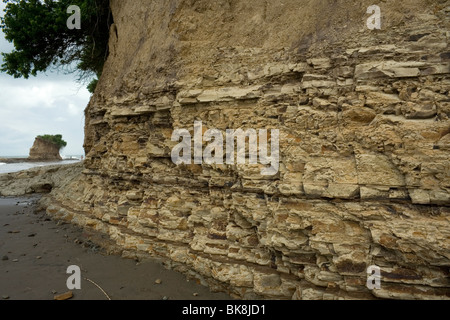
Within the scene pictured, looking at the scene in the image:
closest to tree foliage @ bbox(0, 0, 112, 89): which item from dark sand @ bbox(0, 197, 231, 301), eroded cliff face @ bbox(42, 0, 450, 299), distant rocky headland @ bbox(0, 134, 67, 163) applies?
eroded cliff face @ bbox(42, 0, 450, 299)

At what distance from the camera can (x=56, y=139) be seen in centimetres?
4453

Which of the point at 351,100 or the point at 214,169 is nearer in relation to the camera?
the point at 351,100

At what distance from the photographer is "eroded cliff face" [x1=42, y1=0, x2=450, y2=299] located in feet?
11.1

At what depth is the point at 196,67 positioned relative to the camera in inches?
206

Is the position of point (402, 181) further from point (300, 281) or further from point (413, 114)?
point (300, 281)

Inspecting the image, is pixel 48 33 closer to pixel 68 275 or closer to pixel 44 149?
pixel 68 275

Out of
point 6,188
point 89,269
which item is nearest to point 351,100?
point 89,269

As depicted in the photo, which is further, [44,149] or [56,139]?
[56,139]

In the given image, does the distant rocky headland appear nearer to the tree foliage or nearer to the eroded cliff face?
the tree foliage

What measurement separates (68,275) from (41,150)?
149ft

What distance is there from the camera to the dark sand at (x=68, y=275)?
455 cm

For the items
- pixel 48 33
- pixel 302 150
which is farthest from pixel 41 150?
pixel 302 150

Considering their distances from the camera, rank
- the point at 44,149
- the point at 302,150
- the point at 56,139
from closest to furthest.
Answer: the point at 302,150 < the point at 44,149 < the point at 56,139

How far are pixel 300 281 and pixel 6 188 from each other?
46.1 feet
